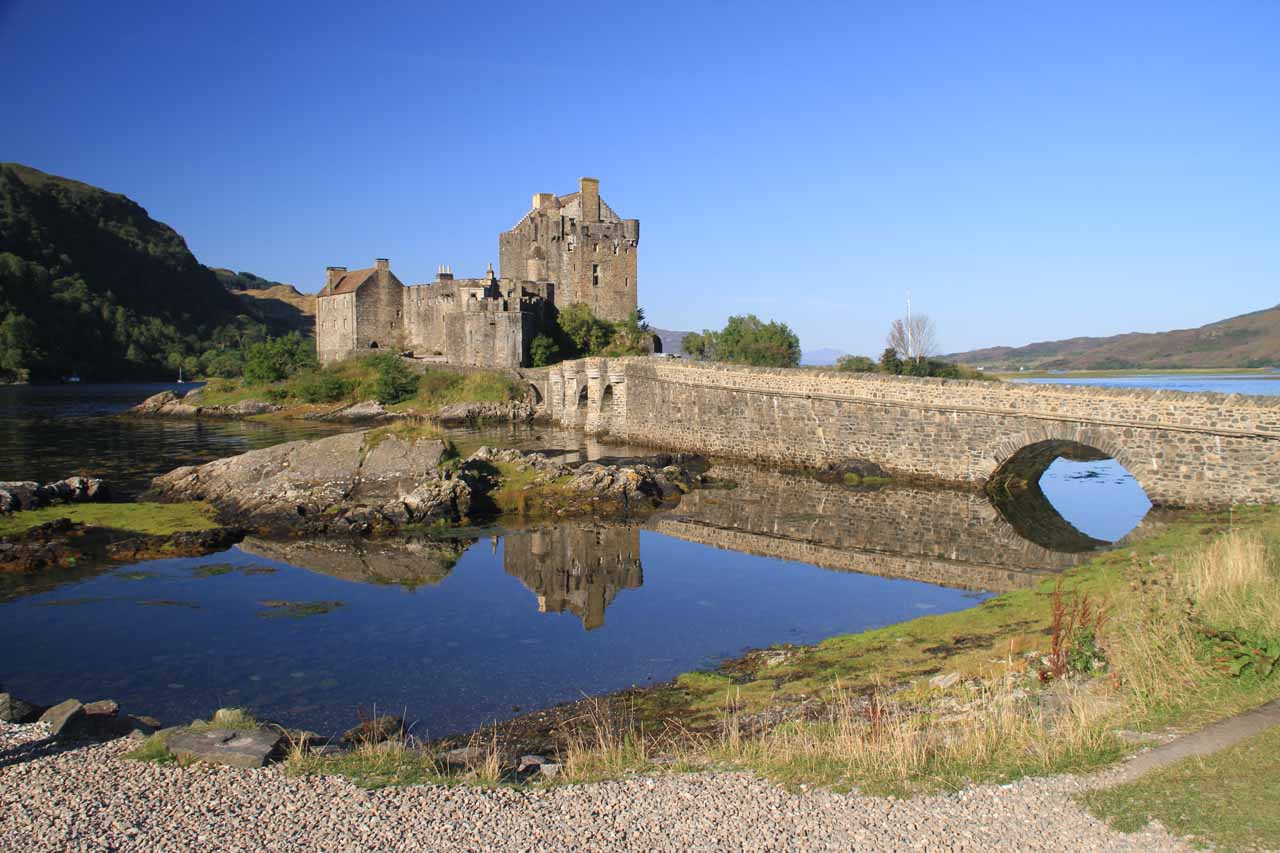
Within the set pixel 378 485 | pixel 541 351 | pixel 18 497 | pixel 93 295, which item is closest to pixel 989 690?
pixel 378 485

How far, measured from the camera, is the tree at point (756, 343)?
180 feet

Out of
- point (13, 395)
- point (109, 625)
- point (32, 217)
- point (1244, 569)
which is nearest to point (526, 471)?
point (109, 625)

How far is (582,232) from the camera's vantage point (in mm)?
58781

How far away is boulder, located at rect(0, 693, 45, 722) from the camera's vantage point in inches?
319

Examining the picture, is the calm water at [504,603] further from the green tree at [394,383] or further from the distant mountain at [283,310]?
the distant mountain at [283,310]

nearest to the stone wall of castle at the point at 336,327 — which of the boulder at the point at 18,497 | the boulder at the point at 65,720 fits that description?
the boulder at the point at 18,497

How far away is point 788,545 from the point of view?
18844 millimetres

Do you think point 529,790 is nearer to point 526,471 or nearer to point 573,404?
point 526,471

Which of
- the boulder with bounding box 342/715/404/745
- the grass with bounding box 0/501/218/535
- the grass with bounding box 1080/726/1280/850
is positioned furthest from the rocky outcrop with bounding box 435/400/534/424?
the grass with bounding box 1080/726/1280/850

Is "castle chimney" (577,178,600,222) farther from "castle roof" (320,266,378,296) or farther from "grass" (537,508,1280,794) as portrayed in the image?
"grass" (537,508,1280,794)

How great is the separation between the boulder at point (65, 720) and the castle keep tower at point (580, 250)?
5273 centimetres

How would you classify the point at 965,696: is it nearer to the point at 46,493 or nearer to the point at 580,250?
the point at 46,493

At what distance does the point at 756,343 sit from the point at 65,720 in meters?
51.9

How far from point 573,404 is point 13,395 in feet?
209
